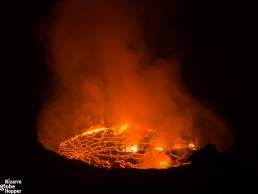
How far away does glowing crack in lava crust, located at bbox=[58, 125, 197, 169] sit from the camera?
5.10 meters

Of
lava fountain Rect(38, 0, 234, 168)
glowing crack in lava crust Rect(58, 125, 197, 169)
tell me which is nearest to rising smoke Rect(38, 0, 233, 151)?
lava fountain Rect(38, 0, 234, 168)

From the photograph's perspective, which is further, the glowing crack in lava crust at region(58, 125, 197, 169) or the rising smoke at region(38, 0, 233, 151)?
the rising smoke at region(38, 0, 233, 151)

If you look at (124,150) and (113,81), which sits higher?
(113,81)

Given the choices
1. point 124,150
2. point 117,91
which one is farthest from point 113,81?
point 124,150

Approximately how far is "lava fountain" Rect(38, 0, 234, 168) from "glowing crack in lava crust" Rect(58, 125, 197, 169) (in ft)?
0.06

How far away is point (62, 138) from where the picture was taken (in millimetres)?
6418

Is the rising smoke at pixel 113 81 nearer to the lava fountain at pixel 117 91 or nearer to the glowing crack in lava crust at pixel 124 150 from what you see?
the lava fountain at pixel 117 91

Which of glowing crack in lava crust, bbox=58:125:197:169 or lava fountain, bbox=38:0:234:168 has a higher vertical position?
lava fountain, bbox=38:0:234:168

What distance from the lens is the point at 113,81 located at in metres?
7.43

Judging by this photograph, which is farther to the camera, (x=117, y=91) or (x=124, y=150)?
(x=117, y=91)

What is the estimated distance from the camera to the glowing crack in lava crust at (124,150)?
5105 millimetres

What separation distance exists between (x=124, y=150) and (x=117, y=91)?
6.69 feet

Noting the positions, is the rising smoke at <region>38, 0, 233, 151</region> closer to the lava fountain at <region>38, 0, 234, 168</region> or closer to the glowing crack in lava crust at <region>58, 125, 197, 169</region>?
the lava fountain at <region>38, 0, 234, 168</region>

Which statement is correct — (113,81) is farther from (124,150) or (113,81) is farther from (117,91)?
(124,150)
